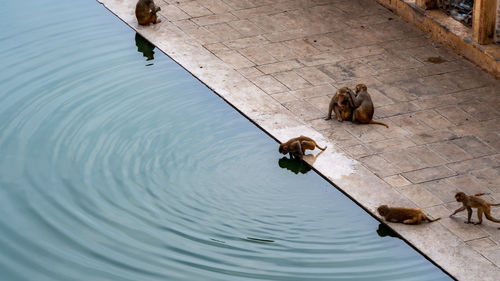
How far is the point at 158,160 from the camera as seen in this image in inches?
498

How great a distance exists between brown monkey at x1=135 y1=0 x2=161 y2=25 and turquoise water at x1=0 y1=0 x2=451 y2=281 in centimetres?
85

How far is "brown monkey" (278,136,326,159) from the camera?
1232cm

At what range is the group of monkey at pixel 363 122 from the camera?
35.1 feet

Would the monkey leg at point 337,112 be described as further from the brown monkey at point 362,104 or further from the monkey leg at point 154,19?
the monkey leg at point 154,19

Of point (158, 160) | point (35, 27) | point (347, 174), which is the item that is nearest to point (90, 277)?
point (158, 160)

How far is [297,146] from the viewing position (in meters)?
12.3

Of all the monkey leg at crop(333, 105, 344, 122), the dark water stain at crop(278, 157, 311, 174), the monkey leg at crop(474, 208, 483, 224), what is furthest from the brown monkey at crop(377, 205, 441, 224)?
the monkey leg at crop(333, 105, 344, 122)

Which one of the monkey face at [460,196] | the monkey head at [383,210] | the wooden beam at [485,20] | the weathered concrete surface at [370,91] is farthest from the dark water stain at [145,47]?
the monkey face at [460,196]

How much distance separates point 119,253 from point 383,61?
6.38 metres

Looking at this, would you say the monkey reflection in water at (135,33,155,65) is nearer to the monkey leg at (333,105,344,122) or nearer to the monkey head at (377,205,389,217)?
the monkey leg at (333,105,344,122)

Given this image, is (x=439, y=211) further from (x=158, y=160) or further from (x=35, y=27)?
(x=35, y=27)

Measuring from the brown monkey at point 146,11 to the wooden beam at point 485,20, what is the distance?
5539 millimetres

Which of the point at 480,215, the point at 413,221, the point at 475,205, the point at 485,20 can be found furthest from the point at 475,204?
the point at 485,20

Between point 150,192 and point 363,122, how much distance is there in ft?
10.7
